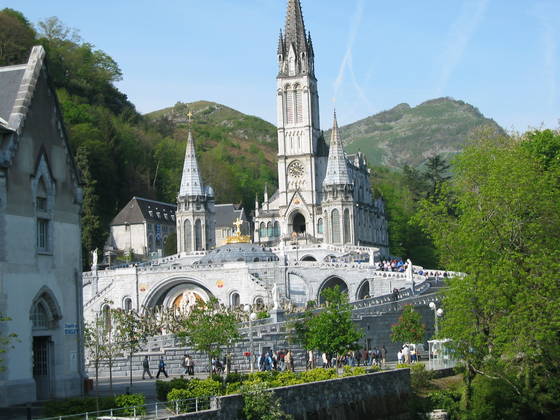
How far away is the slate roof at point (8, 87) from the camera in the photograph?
30.4 m

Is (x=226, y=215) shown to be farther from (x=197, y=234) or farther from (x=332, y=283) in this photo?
(x=332, y=283)

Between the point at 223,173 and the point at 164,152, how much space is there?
37.7 ft

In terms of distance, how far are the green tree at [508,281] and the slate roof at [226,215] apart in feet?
279

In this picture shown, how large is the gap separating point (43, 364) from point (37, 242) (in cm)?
396

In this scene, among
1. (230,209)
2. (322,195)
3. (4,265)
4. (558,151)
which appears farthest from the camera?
(230,209)

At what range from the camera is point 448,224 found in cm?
3812

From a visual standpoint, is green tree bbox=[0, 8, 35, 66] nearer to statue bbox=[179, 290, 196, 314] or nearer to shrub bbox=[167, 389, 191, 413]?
statue bbox=[179, 290, 196, 314]

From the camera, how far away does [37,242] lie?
31000mm

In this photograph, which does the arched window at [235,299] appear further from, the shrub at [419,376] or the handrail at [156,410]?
the handrail at [156,410]

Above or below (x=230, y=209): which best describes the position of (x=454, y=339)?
below

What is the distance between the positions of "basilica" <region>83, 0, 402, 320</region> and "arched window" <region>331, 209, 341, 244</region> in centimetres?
10

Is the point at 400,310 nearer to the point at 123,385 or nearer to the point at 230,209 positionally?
the point at 123,385

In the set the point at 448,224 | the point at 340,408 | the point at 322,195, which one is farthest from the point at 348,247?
the point at 340,408

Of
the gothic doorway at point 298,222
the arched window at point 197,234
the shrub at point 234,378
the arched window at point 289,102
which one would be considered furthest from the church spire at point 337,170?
the shrub at point 234,378
